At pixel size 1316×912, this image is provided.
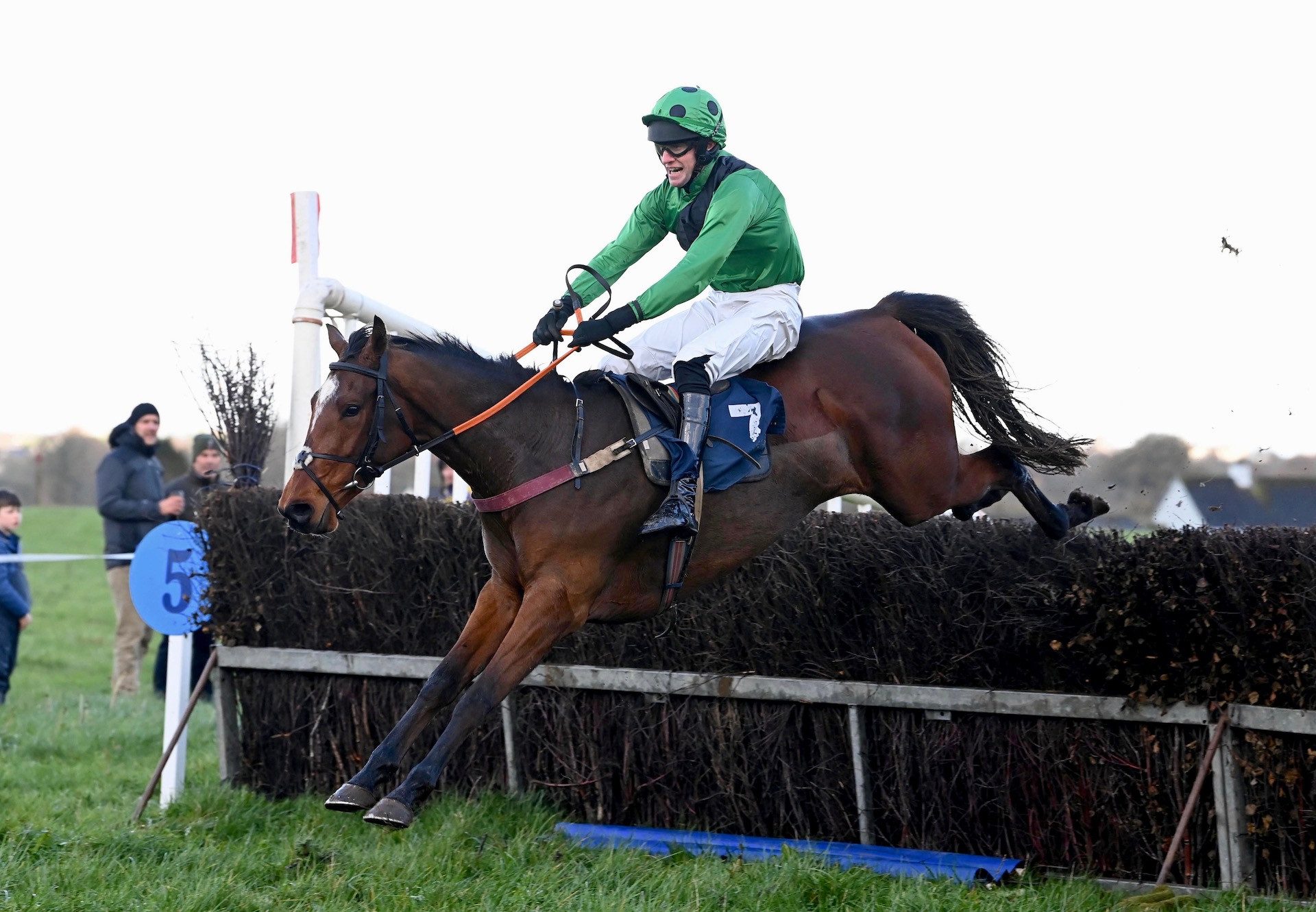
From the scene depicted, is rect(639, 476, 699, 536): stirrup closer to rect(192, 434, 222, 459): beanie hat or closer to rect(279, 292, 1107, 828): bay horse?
rect(279, 292, 1107, 828): bay horse

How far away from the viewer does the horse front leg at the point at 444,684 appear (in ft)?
13.6

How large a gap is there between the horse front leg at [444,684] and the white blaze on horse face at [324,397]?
88 centimetres

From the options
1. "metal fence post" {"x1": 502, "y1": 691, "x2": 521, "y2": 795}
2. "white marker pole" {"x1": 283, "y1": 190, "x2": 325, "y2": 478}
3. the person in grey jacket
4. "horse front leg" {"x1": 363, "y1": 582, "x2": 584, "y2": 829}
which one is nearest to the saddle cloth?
"horse front leg" {"x1": 363, "y1": 582, "x2": 584, "y2": 829}

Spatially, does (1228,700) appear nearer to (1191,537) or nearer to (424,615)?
(1191,537)

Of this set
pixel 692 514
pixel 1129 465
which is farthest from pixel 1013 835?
pixel 1129 465

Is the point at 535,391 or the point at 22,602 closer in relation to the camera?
the point at 535,391

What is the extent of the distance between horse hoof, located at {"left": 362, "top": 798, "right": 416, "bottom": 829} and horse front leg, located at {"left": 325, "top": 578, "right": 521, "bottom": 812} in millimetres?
111

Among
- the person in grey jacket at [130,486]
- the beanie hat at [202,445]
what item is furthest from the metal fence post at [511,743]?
the beanie hat at [202,445]

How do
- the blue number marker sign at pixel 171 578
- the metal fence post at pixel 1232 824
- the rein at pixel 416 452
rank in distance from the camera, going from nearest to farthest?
the rein at pixel 416 452 → the metal fence post at pixel 1232 824 → the blue number marker sign at pixel 171 578

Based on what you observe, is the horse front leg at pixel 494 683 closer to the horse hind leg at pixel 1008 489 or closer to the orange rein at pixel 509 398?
the orange rein at pixel 509 398

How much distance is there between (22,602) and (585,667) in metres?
5.66

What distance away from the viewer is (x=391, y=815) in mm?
3996

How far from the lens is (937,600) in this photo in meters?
Answer: 5.34

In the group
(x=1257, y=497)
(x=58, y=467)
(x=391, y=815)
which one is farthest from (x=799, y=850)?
(x=58, y=467)
